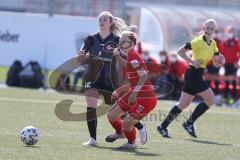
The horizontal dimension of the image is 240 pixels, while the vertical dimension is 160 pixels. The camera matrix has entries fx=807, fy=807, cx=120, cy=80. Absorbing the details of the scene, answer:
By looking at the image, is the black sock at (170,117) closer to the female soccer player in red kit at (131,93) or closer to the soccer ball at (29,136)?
the female soccer player in red kit at (131,93)

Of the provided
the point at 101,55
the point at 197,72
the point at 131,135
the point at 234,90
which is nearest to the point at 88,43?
the point at 101,55

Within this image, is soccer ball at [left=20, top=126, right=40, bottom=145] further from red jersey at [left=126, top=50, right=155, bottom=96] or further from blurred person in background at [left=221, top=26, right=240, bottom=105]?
blurred person in background at [left=221, top=26, right=240, bottom=105]

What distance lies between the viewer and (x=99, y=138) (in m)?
11.8

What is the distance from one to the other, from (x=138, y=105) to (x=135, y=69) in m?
0.51

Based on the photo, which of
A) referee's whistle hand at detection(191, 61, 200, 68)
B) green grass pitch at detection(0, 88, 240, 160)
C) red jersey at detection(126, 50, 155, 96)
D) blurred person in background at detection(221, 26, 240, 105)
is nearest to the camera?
green grass pitch at detection(0, 88, 240, 160)

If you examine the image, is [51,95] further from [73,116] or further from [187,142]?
[187,142]

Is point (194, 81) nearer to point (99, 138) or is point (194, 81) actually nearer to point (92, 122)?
point (99, 138)

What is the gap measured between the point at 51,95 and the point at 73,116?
5415 mm

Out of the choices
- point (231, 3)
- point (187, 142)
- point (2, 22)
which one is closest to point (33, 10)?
point (2, 22)

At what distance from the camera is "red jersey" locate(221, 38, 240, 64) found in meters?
21.9

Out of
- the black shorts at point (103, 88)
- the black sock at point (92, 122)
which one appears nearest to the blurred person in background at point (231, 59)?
the black shorts at point (103, 88)

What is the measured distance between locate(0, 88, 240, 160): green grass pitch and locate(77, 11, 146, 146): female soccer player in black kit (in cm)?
48

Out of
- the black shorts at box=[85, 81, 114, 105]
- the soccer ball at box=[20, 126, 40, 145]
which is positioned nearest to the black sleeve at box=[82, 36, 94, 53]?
Result: the black shorts at box=[85, 81, 114, 105]

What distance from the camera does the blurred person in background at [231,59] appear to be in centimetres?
2192
